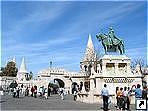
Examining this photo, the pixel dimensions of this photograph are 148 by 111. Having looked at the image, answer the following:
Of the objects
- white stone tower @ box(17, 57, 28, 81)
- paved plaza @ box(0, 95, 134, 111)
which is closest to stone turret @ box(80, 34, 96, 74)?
white stone tower @ box(17, 57, 28, 81)

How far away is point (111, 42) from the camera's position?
35.1 metres

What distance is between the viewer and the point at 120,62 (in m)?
33.9

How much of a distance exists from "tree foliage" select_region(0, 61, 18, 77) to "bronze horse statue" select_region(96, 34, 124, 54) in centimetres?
5742

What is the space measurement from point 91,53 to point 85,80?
628cm

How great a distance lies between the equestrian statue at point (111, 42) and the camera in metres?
35.0

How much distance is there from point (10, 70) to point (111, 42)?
60.7 meters

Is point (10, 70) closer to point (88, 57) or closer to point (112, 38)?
point (88, 57)

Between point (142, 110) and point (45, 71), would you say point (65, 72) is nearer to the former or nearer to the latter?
point (45, 71)

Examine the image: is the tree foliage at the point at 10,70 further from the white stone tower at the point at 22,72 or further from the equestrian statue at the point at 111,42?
the equestrian statue at the point at 111,42

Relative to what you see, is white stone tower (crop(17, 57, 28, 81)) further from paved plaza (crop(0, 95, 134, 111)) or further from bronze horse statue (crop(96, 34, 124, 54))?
paved plaza (crop(0, 95, 134, 111))

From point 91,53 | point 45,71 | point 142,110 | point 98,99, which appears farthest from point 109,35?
point 91,53

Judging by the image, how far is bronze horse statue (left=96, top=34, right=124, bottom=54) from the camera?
115 feet

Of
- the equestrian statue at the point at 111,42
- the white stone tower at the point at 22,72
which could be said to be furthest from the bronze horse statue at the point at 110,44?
the white stone tower at the point at 22,72

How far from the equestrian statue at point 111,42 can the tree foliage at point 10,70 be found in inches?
2259
